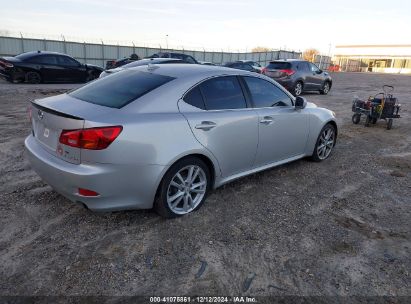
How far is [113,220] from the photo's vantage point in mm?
3723

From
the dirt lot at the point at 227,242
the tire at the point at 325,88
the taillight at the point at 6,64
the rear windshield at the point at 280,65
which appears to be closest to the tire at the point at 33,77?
the taillight at the point at 6,64

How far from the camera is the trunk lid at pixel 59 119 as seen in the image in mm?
3156

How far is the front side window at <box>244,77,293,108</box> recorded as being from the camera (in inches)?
177

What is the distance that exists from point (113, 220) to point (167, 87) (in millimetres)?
1547

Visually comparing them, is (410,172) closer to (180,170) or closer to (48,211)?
(180,170)

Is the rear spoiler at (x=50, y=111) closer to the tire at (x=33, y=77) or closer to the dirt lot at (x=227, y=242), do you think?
the dirt lot at (x=227, y=242)

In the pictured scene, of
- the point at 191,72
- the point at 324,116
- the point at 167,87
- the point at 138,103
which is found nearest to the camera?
the point at 138,103

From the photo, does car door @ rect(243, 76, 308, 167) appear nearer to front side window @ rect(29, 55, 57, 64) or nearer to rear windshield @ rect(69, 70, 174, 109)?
rear windshield @ rect(69, 70, 174, 109)

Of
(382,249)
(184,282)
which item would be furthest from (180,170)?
(382,249)

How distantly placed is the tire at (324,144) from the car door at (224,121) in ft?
6.14

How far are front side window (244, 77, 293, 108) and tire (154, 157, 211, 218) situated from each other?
1240 millimetres

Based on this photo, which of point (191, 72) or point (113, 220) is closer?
point (113, 220)

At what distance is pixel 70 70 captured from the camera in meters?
16.5

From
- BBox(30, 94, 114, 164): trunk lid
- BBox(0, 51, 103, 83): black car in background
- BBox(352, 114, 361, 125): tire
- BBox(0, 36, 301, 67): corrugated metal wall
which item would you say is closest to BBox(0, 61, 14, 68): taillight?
BBox(0, 51, 103, 83): black car in background
